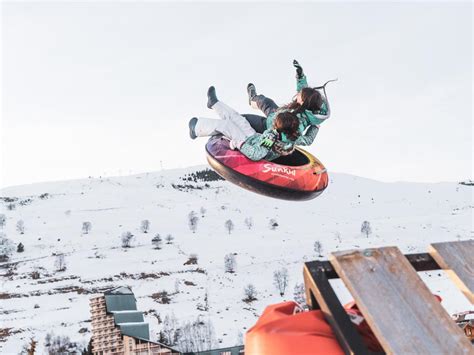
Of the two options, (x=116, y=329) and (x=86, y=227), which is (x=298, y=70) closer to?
(x=116, y=329)

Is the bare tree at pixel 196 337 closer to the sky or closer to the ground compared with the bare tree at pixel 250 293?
Answer: closer to the ground

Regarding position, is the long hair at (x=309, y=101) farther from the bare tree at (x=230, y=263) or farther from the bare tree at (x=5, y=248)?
the bare tree at (x=5, y=248)

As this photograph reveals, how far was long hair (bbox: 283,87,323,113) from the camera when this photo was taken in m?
7.47

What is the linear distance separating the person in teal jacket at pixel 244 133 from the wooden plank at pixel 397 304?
5.97m

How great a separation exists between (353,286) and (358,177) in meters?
76.6

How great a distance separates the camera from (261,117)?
8266 millimetres

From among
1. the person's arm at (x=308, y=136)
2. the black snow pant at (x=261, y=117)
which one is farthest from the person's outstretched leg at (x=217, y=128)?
the person's arm at (x=308, y=136)

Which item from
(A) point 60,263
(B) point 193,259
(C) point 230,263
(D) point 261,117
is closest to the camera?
(D) point 261,117

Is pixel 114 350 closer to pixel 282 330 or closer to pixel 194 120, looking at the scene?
pixel 194 120

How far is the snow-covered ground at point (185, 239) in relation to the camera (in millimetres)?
36469

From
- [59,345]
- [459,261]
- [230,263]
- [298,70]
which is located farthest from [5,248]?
[459,261]

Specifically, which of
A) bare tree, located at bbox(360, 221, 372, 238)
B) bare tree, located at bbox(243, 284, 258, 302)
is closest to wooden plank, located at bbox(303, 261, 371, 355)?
bare tree, located at bbox(243, 284, 258, 302)

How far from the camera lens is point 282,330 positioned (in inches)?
60.6

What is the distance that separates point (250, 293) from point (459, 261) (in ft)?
124
